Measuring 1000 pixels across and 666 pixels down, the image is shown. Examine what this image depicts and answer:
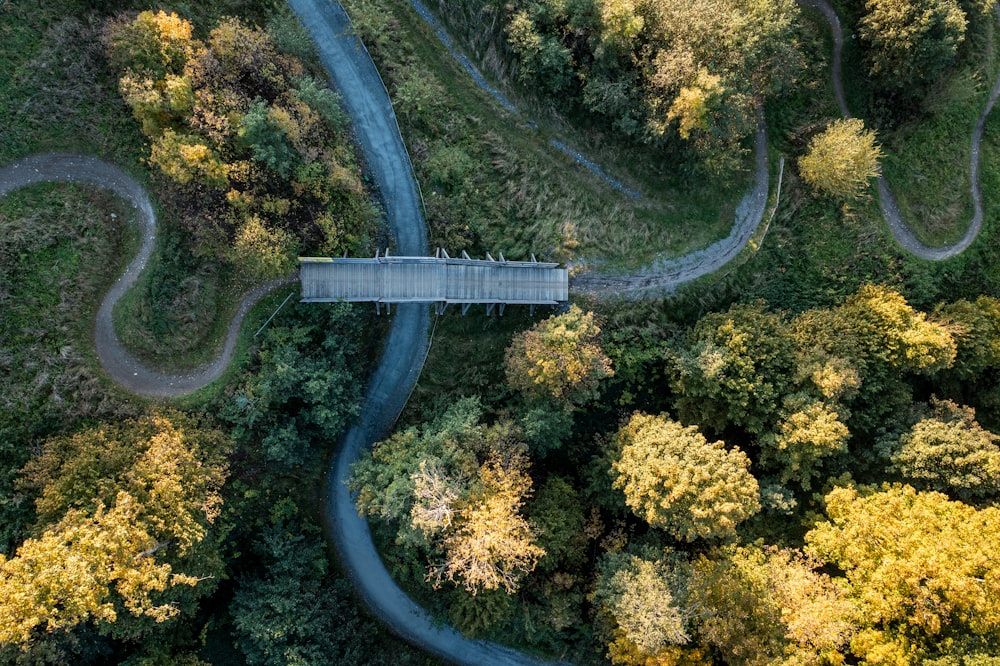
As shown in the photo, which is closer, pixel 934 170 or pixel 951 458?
pixel 951 458

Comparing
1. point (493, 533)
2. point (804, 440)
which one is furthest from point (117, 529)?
point (804, 440)

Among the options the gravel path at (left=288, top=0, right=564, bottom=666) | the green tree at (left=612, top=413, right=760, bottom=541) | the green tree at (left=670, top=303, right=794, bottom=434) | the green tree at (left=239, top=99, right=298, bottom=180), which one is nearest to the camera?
the green tree at (left=612, top=413, right=760, bottom=541)

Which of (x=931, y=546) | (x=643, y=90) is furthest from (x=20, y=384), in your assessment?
(x=931, y=546)

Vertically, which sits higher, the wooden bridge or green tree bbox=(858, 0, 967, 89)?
green tree bbox=(858, 0, 967, 89)

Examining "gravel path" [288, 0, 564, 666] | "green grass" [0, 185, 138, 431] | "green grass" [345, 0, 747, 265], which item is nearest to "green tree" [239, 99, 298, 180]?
"gravel path" [288, 0, 564, 666]

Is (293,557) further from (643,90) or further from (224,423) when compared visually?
(643,90)

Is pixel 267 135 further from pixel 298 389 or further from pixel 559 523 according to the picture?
pixel 559 523

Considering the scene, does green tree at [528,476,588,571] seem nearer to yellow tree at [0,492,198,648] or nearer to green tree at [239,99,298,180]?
yellow tree at [0,492,198,648]
